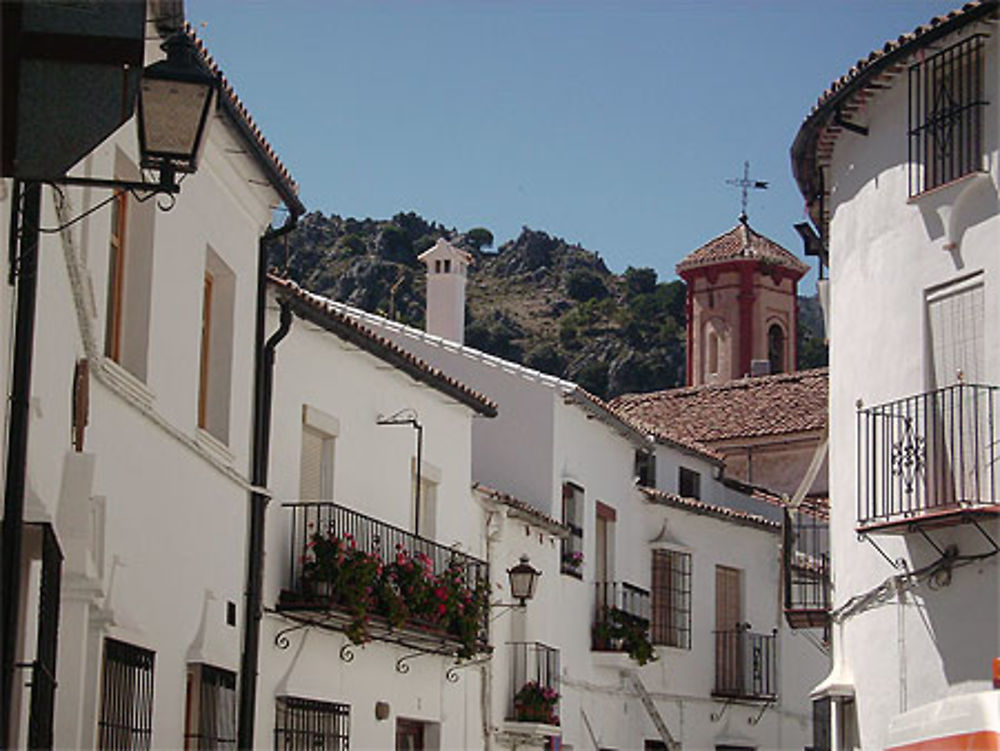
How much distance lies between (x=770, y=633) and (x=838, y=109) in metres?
18.6

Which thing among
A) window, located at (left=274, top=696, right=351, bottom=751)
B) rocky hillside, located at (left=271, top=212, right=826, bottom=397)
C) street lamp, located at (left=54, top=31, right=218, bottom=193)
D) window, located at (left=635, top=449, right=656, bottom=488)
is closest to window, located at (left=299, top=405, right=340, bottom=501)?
window, located at (left=274, top=696, right=351, bottom=751)

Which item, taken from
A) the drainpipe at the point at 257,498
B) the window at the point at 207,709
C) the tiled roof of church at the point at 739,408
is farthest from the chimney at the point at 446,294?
the window at the point at 207,709

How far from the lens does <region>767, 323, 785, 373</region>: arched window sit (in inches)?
2299

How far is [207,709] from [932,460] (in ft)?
22.3

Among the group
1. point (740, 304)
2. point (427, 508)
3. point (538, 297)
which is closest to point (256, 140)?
point (427, 508)

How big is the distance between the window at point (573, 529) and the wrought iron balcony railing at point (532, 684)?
2149 millimetres

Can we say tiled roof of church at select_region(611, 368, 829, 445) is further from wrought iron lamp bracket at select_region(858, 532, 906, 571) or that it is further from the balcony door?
wrought iron lamp bracket at select_region(858, 532, 906, 571)

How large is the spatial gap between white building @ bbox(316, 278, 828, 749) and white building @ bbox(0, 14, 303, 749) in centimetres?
943

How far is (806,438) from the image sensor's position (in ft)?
137

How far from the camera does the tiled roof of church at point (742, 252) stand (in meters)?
57.6

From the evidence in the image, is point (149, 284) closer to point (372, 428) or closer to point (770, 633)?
point (372, 428)

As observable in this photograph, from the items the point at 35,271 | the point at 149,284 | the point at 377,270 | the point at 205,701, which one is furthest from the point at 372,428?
the point at 377,270

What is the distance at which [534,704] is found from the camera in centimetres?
2670

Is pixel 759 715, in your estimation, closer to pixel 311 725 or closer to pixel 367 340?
pixel 367 340
